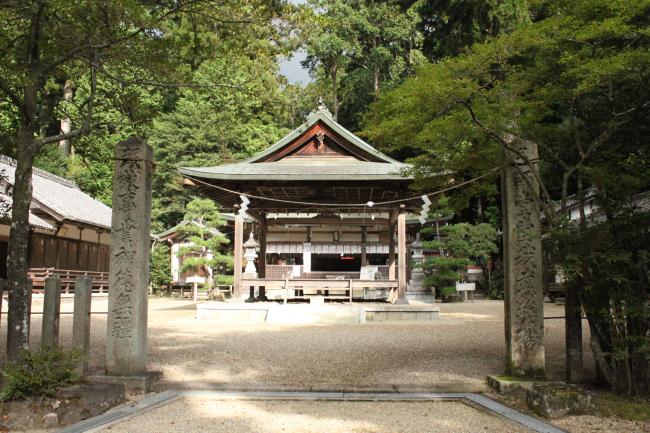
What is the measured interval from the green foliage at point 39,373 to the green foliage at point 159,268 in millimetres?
23608

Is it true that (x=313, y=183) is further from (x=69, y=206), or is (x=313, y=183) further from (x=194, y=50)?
(x=69, y=206)

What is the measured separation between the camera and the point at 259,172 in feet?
48.2

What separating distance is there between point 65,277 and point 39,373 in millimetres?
21264

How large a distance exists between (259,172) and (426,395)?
10.1 metres

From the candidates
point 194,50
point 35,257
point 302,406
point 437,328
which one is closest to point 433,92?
point 194,50

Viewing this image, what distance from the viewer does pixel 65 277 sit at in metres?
23.7

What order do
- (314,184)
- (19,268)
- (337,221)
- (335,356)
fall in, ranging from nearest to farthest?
(19,268) → (335,356) → (314,184) → (337,221)

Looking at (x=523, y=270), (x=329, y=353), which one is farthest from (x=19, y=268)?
(x=523, y=270)

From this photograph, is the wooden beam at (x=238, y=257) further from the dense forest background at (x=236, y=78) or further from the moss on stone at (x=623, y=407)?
the moss on stone at (x=623, y=407)

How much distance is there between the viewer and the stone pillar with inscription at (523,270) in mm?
5734

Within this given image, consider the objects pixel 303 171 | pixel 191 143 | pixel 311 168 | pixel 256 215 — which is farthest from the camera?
pixel 191 143

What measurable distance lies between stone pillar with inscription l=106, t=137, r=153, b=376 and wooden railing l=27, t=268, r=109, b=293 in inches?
553

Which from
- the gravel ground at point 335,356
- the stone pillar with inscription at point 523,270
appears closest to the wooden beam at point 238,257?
the gravel ground at point 335,356

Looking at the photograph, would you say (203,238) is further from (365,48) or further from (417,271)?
(365,48)
